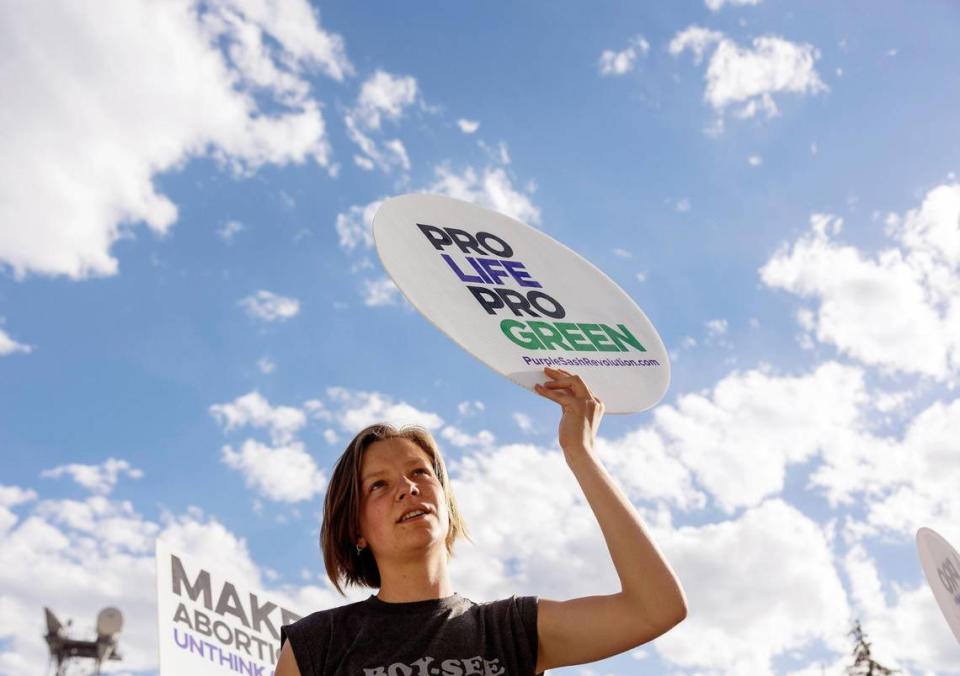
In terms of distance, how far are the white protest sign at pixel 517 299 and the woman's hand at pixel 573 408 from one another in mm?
139

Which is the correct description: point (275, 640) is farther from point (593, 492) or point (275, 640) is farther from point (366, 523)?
point (593, 492)

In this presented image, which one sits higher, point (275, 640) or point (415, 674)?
point (275, 640)

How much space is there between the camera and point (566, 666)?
125 inches

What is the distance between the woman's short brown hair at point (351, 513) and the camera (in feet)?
12.0

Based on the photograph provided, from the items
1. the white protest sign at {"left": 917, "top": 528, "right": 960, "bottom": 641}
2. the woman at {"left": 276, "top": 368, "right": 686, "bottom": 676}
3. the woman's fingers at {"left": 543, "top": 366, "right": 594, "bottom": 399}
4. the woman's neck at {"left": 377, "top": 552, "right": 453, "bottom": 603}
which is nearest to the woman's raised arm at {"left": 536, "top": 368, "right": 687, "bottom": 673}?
the woman at {"left": 276, "top": 368, "right": 686, "bottom": 676}

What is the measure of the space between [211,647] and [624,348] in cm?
536

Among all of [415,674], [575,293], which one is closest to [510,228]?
[575,293]

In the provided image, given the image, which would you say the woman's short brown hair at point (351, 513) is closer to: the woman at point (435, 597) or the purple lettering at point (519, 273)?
the woman at point (435, 597)


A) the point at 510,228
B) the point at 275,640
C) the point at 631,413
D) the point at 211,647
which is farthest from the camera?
the point at 275,640

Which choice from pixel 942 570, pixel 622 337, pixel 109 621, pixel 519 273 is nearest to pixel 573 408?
pixel 622 337

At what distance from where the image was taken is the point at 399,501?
345 cm

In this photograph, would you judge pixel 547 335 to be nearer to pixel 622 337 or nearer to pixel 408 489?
pixel 622 337

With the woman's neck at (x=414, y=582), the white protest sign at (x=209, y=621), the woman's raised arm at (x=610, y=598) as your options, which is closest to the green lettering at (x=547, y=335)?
the woman's raised arm at (x=610, y=598)

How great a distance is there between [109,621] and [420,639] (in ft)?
118
